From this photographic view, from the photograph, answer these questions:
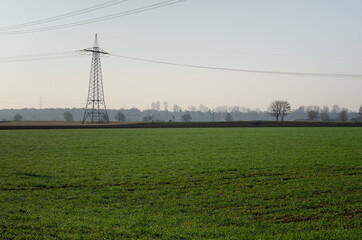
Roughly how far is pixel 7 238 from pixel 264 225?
682 centimetres

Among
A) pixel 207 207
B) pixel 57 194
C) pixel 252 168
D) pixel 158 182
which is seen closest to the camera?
pixel 207 207

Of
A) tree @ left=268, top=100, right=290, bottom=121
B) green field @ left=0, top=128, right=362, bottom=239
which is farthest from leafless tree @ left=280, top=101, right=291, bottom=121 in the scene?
green field @ left=0, top=128, right=362, bottom=239

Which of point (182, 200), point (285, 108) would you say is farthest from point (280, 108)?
→ point (182, 200)

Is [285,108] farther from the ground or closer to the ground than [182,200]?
farther from the ground

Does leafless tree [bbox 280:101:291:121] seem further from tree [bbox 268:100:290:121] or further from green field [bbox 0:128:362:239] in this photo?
green field [bbox 0:128:362:239]

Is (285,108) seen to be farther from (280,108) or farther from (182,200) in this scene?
(182,200)

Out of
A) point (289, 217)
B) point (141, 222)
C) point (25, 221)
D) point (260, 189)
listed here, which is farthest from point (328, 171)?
point (25, 221)

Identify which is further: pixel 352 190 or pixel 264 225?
pixel 352 190

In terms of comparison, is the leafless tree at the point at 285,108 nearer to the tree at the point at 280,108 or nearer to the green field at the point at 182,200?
the tree at the point at 280,108

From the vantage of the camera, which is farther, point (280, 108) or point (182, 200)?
point (280, 108)

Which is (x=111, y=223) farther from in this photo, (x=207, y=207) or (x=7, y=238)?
(x=207, y=207)

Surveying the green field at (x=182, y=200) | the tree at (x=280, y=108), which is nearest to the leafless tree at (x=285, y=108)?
the tree at (x=280, y=108)

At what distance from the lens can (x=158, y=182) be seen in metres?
14.6

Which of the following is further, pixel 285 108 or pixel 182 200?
pixel 285 108
